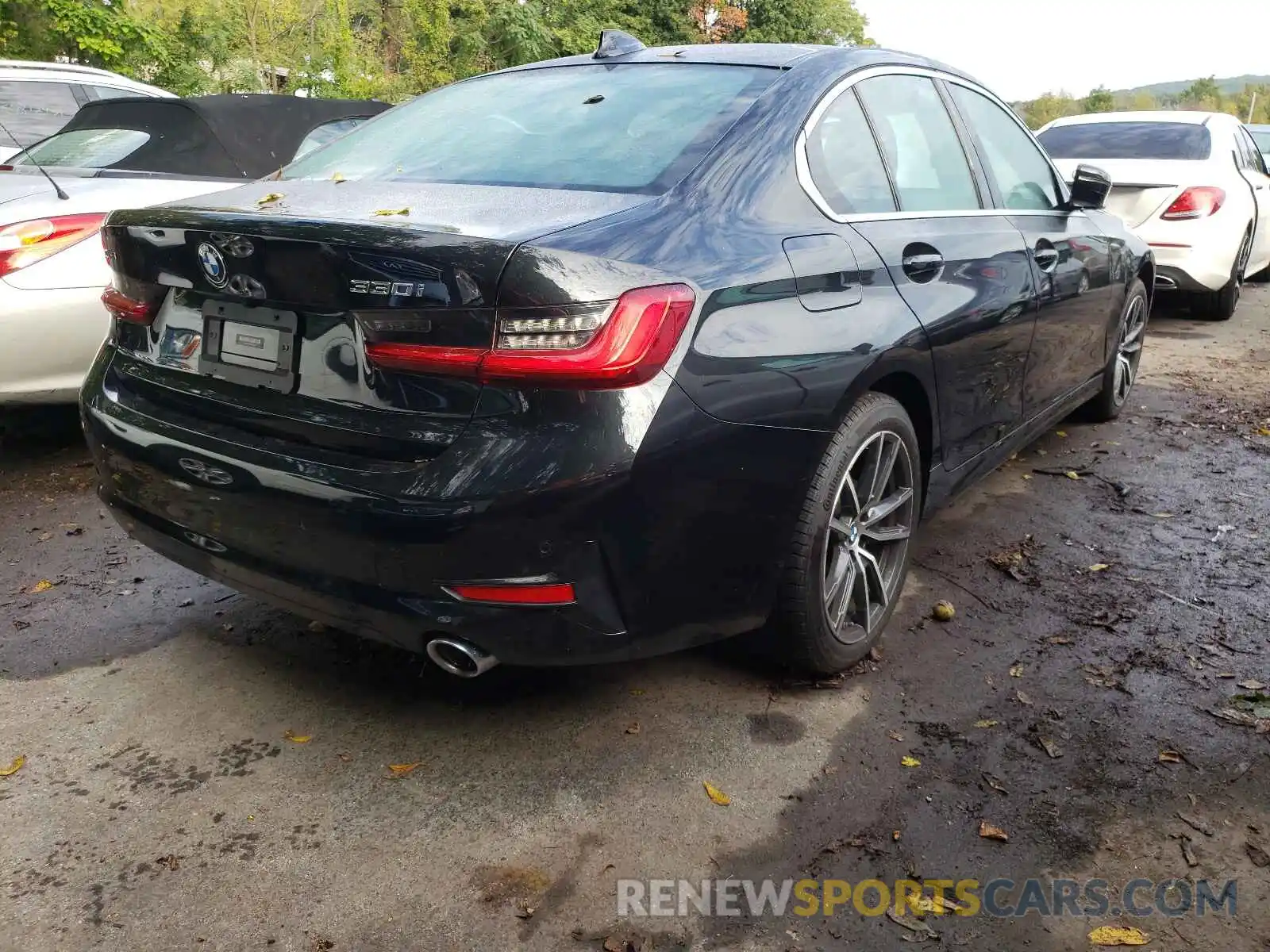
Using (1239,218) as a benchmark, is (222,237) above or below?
above

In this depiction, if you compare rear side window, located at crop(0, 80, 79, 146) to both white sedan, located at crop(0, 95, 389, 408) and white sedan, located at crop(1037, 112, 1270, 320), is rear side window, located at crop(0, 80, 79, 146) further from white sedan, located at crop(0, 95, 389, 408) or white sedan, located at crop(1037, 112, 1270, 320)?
white sedan, located at crop(1037, 112, 1270, 320)

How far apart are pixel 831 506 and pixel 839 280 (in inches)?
22.0

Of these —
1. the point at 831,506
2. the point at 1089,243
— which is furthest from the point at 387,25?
the point at 831,506

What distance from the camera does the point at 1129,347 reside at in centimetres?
559

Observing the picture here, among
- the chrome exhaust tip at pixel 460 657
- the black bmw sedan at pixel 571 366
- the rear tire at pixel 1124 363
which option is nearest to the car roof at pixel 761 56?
the black bmw sedan at pixel 571 366

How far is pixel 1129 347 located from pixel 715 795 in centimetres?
418

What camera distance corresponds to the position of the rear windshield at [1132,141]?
8.23 m

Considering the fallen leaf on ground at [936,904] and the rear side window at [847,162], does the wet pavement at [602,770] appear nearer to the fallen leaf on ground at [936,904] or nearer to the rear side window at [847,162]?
the fallen leaf on ground at [936,904]

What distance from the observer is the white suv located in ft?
22.2

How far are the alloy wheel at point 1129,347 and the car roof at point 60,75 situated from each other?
5641 mm

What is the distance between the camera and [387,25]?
2328 cm

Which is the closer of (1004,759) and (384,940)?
(384,940)

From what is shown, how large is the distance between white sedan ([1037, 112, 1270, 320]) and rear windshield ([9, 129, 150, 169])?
19.5ft

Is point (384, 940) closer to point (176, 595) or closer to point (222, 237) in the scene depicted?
point (222, 237)
